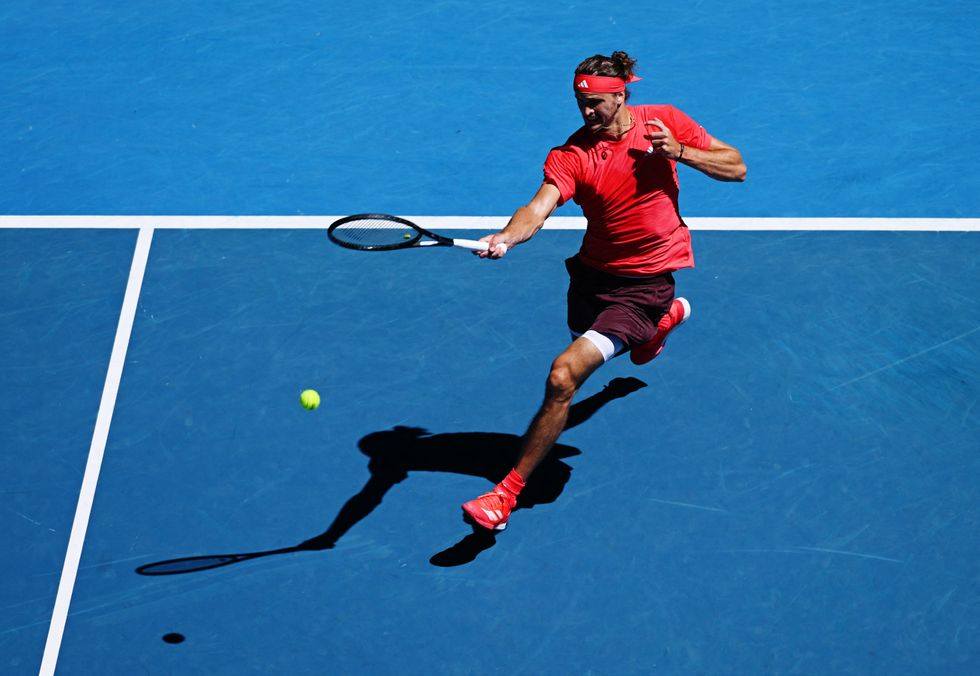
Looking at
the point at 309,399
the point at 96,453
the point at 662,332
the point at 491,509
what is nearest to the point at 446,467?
the point at 491,509

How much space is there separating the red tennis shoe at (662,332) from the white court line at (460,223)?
4.60ft

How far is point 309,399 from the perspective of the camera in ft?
22.5

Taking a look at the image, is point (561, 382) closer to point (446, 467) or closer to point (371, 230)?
point (446, 467)


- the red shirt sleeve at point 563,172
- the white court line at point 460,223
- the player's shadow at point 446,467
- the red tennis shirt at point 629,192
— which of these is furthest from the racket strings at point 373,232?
the white court line at point 460,223

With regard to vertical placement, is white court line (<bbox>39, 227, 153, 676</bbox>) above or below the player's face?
below

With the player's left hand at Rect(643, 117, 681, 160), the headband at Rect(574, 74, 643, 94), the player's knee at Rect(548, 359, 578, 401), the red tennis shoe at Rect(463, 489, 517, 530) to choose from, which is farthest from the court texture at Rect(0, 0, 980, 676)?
the headband at Rect(574, 74, 643, 94)

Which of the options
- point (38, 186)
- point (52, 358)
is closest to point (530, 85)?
point (38, 186)

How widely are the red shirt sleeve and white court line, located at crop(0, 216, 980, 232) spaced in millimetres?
2068

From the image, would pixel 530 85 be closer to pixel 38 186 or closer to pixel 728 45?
pixel 728 45

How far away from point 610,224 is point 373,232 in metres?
1.26

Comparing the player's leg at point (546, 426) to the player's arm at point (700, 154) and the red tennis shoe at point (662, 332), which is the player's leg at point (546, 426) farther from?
the player's arm at point (700, 154)

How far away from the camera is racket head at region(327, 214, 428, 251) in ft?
21.0

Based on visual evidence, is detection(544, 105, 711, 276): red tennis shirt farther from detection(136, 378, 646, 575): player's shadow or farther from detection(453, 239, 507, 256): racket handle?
detection(136, 378, 646, 575): player's shadow

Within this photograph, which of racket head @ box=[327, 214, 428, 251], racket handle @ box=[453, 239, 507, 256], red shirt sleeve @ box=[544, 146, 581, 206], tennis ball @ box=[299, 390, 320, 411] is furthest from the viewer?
tennis ball @ box=[299, 390, 320, 411]
